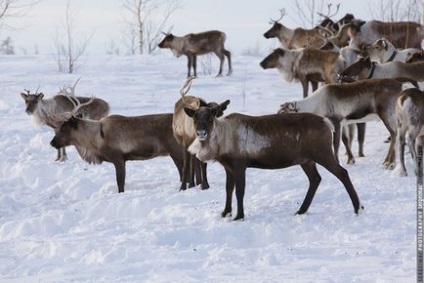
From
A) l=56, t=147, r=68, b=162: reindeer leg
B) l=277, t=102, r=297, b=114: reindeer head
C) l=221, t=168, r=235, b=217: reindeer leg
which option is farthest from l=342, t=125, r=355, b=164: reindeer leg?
l=56, t=147, r=68, b=162: reindeer leg

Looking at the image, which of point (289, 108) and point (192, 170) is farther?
point (289, 108)

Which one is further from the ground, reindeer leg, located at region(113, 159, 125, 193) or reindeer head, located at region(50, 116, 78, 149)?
reindeer head, located at region(50, 116, 78, 149)

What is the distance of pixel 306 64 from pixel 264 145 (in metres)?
7.75

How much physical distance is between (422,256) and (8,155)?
8.37m

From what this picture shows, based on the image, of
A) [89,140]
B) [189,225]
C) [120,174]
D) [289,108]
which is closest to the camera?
[189,225]

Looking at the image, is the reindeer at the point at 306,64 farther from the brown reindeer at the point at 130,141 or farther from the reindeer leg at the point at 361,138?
the brown reindeer at the point at 130,141

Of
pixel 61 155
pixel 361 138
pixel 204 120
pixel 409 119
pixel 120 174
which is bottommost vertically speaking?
pixel 61 155

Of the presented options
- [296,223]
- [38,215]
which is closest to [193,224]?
[296,223]

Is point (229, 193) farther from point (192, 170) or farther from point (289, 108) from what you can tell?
point (289, 108)

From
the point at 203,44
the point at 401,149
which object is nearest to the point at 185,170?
the point at 401,149

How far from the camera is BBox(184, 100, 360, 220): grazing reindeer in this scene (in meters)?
7.70

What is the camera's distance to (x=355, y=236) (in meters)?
7.02

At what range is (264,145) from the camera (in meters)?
7.76

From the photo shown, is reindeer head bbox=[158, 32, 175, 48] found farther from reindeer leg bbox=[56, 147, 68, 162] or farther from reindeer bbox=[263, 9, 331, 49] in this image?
reindeer leg bbox=[56, 147, 68, 162]
